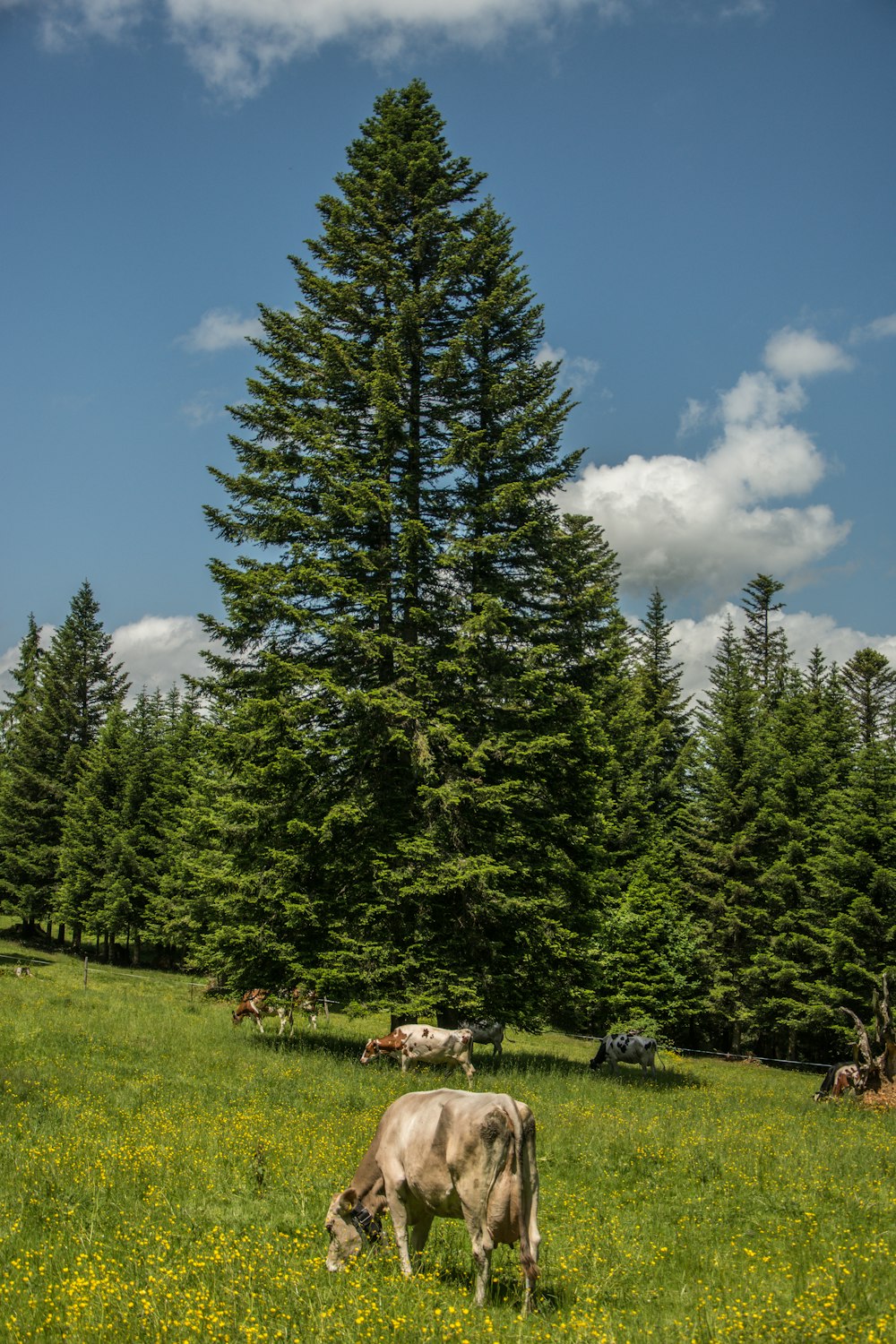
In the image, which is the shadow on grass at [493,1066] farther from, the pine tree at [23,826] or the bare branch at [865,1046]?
the pine tree at [23,826]

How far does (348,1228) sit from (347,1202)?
0.21 metres

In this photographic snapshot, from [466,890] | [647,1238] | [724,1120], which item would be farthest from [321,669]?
[647,1238]

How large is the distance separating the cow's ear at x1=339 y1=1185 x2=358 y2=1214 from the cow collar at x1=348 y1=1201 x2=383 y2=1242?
93mm

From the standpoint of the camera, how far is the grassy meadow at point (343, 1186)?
657cm

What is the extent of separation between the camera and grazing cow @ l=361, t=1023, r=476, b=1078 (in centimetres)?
1847

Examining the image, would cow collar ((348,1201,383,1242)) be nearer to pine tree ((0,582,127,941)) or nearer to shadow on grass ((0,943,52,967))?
shadow on grass ((0,943,52,967))

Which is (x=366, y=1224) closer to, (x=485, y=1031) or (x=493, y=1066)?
(x=493, y=1066)

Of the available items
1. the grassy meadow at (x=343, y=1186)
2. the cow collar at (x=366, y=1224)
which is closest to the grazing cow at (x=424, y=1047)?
the grassy meadow at (x=343, y=1186)

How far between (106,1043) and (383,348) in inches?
603

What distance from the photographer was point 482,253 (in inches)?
866

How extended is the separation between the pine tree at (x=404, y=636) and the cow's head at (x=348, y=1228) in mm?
9494

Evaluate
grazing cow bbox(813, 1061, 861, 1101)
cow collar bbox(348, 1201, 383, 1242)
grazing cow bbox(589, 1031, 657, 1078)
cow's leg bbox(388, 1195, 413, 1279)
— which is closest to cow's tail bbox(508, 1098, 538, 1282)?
cow's leg bbox(388, 1195, 413, 1279)

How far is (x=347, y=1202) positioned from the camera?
8164 millimetres

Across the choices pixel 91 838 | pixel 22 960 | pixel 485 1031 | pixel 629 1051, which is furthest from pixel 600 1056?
pixel 91 838
